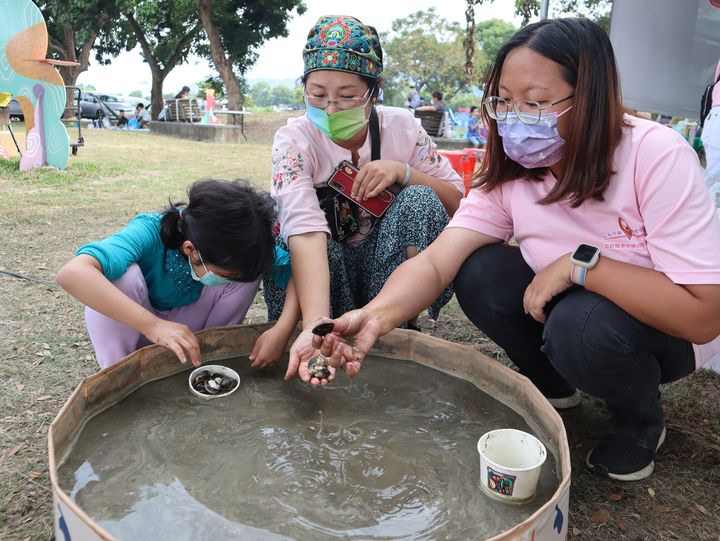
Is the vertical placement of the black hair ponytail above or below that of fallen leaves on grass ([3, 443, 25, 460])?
above

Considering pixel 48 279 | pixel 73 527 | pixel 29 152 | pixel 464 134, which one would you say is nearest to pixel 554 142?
pixel 73 527

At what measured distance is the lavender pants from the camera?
2.05m

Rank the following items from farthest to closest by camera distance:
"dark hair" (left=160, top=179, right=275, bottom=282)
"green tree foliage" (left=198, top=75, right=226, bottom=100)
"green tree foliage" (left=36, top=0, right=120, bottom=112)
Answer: "green tree foliage" (left=198, top=75, right=226, bottom=100)
"green tree foliage" (left=36, top=0, right=120, bottom=112)
"dark hair" (left=160, top=179, right=275, bottom=282)

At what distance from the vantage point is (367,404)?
1957mm

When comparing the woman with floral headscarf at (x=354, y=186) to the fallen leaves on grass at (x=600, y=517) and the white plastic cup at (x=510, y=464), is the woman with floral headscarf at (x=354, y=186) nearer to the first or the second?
the white plastic cup at (x=510, y=464)

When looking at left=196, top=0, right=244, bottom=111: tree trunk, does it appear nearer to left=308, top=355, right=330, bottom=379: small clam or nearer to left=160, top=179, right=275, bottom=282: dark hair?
left=160, top=179, right=275, bottom=282: dark hair

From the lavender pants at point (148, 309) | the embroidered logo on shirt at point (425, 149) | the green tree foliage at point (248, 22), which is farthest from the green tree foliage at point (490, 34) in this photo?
the lavender pants at point (148, 309)

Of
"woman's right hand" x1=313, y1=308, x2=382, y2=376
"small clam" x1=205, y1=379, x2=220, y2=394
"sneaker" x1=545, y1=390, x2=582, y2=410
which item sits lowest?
"sneaker" x1=545, y1=390, x2=582, y2=410

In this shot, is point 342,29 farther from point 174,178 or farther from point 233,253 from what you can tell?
point 174,178

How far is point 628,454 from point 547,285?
602 millimetres

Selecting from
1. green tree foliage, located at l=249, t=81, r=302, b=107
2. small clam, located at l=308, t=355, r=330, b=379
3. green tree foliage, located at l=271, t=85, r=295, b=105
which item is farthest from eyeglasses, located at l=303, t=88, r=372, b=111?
green tree foliage, located at l=271, t=85, r=295, b=105

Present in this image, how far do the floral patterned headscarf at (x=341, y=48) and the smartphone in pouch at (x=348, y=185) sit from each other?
0.35 metres

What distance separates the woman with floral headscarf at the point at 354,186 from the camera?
2.13 metres

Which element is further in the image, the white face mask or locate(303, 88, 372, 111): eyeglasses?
locate(303, 88, 372, 111): eyeglasses
